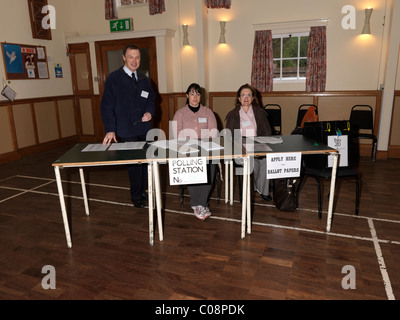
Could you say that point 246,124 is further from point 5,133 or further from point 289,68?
point 5,133

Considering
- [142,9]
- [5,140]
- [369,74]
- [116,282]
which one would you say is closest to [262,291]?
[116,282]

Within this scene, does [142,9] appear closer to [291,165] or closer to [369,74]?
[369,74]

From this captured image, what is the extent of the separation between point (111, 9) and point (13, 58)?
2205 mm

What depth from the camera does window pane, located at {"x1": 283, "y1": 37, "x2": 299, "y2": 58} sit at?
569 cm

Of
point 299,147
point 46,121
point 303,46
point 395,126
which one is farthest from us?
point 46,121

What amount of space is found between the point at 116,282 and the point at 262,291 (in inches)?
38.0

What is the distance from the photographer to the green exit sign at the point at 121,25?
646 centimetres

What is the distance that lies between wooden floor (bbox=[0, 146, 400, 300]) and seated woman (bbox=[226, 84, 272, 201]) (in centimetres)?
31

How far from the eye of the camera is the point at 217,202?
3434 mm

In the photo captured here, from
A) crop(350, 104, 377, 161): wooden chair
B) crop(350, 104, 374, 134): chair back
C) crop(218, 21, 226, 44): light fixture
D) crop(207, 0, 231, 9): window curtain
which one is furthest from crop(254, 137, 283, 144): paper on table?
crop(207, 0, 231, 9): window curtain

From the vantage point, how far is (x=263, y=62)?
5.80 metres

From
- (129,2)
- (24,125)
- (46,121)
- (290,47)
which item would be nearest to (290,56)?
(290,47)

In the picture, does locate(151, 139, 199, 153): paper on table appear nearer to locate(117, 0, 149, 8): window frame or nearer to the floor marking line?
the floor marking line

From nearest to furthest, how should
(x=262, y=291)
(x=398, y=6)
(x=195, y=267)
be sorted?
(x=262, y=291), (x=195, y=267), (x=398, y=6)
